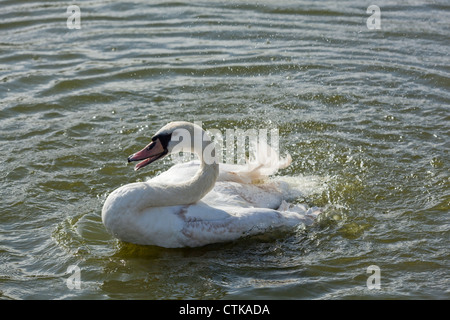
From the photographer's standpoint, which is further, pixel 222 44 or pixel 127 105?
pixel 222 44

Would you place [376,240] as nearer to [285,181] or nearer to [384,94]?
[285,181]

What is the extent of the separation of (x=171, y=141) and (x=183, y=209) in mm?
700

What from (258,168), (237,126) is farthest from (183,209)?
(237,126)

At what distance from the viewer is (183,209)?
266 inches

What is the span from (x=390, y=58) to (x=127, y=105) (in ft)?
15.9

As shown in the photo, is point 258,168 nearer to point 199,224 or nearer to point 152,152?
point 199,224

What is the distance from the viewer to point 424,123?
31.5 ft

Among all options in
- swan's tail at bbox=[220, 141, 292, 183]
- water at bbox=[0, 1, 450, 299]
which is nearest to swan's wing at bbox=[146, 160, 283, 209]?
swan's tail at bbox=[220, 141, 292, 183]

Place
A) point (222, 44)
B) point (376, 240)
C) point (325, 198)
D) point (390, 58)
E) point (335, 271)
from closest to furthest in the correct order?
point (335, 271), point (376, 240), point (325, 198), point (390, 58), point (222, 44)

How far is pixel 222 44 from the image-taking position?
12875 mm

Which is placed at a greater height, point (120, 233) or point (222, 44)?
point (222, 44)
